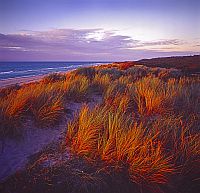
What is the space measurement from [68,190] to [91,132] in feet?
3.70

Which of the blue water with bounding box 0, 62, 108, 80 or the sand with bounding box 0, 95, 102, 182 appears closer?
the sand with bounding box 0, 95, 102, 182

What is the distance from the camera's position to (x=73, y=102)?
6941 millimetres

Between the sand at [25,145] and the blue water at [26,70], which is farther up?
the sand at [25,145]

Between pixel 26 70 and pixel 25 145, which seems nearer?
pixel 25 145

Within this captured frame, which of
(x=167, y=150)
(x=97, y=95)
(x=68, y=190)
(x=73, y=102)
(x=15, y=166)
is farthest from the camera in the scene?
(x=97, y=95)

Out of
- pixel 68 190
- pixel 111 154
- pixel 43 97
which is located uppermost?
pixel 43 97

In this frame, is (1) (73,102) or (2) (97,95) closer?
(1) (73,102)

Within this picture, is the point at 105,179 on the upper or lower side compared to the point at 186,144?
lower

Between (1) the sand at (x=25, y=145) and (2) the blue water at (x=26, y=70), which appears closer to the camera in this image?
(1) the sand at (x=25, y=145)

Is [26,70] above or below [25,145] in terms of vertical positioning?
below

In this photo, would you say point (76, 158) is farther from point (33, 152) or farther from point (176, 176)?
point (176, 176)

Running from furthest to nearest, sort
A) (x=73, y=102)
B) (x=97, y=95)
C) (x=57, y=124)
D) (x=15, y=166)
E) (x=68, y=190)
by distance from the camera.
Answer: (x=97, y=95) → (x=73, y=102) → (x=57, y=124) → (x=15, y=166) → (x=68, y=190)

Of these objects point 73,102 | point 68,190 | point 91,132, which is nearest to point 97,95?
point 73,102

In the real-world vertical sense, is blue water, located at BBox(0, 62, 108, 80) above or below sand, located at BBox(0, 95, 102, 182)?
below
